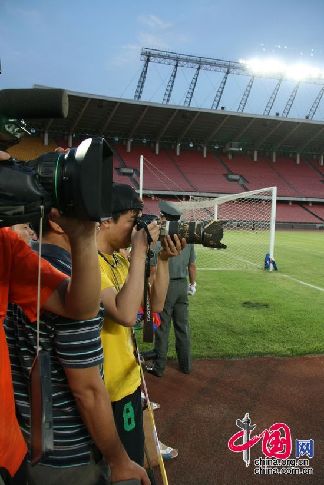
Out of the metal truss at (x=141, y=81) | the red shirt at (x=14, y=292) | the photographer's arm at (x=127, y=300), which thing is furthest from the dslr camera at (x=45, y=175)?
the metal truss at (x=141, y=81)

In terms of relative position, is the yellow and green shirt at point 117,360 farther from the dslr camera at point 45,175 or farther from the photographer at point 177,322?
the photographer at point 177,322

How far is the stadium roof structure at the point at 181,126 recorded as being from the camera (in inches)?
1257

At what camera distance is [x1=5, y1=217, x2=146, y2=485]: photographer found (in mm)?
1317

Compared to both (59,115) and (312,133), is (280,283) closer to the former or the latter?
(59,115)

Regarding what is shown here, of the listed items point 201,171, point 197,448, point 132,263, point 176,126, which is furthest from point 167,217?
point 201,171

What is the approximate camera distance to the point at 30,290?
Answer: 1313mm

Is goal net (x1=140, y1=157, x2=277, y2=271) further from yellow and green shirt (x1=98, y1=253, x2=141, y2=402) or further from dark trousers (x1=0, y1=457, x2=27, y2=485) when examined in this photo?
dark trousers (x1=0, y1=457, x2=27, y2=485)

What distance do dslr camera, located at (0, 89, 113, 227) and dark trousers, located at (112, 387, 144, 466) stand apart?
121 cm

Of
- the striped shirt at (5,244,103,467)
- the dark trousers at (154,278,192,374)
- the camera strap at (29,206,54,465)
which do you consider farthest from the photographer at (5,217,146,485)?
the dark trousers at (154,278,192,374)

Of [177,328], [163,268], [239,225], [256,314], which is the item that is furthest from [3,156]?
[239,225]

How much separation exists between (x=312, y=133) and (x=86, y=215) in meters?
41.7

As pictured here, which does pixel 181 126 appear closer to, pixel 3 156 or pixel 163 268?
pixel 163 268

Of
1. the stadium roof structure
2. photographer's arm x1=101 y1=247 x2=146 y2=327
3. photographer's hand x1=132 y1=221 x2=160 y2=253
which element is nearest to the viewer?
photographer's arm x1=101 y1=247 x2=146 y2=327

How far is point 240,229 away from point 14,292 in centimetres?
2145
